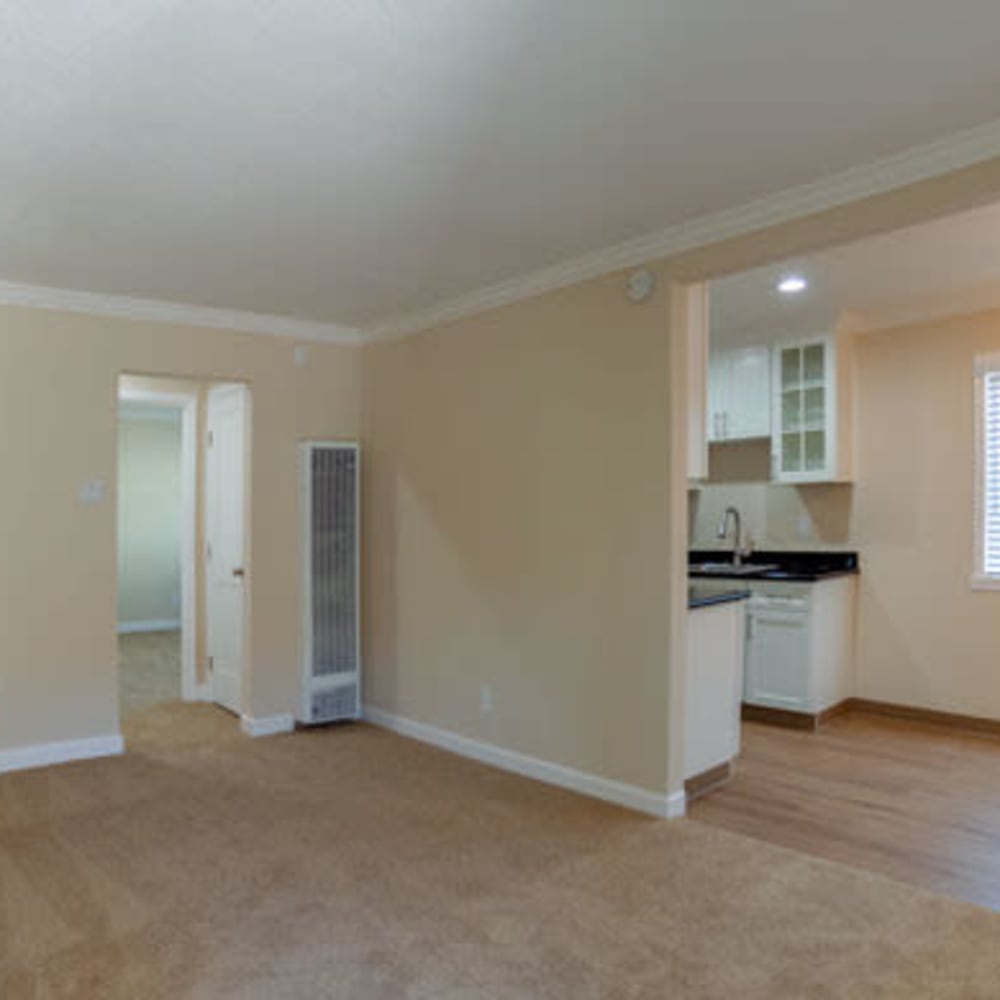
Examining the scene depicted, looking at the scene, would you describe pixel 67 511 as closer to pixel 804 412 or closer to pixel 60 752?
pixel 60 752

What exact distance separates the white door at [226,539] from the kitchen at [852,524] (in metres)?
2.83

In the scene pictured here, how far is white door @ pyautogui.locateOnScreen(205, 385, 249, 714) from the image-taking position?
5184mm

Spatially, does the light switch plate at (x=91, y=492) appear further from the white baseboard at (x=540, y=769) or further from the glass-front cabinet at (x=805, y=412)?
the glass-front cabinet at (x=805, y=412)

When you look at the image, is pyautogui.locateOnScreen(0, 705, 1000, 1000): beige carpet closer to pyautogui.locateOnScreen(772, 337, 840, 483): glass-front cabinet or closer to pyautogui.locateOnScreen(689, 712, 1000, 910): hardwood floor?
pyautogui.locateOnScreen(689, 712, 1000, 910): hardwood floor

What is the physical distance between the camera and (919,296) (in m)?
4.82

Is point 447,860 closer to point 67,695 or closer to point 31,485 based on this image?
point 67,695

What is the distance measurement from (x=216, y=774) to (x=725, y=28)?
383 centimetres

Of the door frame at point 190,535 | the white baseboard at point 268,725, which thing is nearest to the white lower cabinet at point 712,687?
the white baseboard at point 268,725

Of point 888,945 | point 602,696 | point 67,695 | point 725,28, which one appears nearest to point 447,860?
point 602,696

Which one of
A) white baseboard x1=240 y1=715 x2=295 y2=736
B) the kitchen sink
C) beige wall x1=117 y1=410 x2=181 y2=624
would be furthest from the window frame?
beige wall x1=117 y1=410 x2=181 y2=624

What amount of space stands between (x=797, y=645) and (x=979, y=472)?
1513mm

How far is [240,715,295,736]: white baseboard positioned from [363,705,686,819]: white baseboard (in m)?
0.51

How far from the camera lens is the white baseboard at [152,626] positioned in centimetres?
897

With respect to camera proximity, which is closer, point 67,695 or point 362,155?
point 362,155
